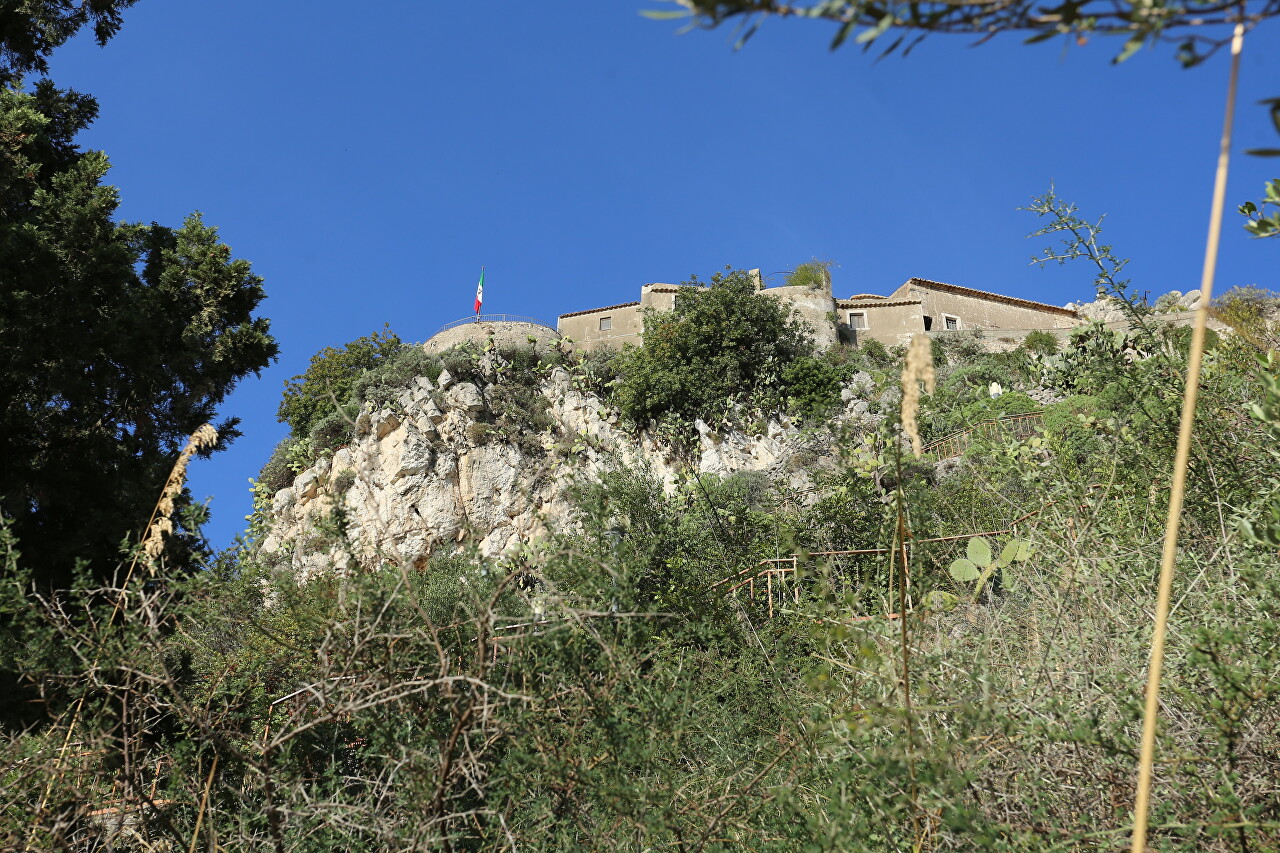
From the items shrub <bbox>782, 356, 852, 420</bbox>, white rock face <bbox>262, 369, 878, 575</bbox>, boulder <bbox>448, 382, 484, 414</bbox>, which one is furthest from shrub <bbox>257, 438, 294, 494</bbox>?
shrub <bbox>782, 356, 852, 420</bbox>

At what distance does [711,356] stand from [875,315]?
30.6 feet

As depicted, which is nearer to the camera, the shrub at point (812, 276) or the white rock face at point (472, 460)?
the white rock face at point (472, 460)

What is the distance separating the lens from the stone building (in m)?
28.1

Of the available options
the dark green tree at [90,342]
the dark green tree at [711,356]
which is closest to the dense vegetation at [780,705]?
the dark green tree at [90,342]

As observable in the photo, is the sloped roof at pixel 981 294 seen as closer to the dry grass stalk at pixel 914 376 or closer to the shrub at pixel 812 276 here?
the shrub at pixel 812 276

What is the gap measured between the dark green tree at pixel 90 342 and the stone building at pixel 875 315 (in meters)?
18.7

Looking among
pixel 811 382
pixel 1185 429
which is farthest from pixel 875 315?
pixel 1185 429

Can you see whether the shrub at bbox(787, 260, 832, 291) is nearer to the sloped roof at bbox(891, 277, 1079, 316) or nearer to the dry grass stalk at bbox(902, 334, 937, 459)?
the sloped roof at bbox(891, 277, 1079, 316)

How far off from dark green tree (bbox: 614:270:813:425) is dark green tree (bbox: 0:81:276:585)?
1333 cm

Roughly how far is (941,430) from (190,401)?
13.6 meters

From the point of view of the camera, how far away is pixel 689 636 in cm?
670

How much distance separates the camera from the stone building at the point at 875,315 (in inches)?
1107

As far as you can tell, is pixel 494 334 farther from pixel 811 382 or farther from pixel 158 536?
pixel 158 536

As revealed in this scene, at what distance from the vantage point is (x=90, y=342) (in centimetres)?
785
